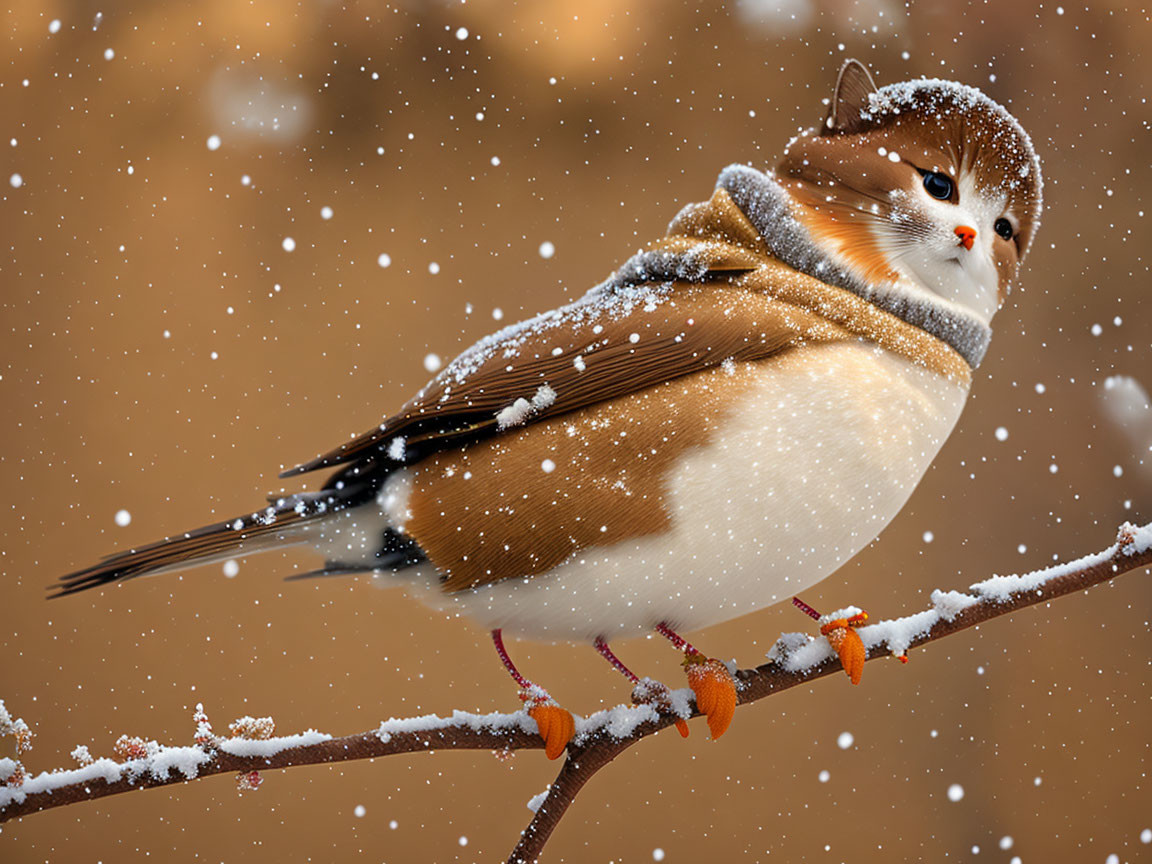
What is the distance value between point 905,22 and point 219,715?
927mm

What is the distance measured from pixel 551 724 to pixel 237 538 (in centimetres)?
25

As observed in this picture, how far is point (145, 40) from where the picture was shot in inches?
34.9

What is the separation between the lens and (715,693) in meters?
0.64

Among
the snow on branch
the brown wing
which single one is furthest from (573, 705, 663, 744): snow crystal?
the brown wing

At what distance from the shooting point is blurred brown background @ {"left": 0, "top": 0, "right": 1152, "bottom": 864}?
86 cm

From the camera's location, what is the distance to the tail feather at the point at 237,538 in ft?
2.08

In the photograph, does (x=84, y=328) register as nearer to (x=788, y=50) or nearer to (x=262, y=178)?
(x=262, y=178)

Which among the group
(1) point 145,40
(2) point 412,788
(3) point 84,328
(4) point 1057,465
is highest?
(1) point 145,40

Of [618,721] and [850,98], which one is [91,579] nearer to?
[618,721]

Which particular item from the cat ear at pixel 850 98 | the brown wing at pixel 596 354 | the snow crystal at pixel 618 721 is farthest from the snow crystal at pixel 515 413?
the cat ear at pixel 850 98

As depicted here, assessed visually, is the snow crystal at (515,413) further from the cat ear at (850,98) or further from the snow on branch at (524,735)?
the cat ear at (850,98)

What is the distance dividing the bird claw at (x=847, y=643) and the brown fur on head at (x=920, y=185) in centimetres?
25

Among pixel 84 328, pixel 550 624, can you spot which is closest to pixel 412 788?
pixel 550 624

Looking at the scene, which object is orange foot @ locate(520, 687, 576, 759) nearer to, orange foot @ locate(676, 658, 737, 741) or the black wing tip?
orange foot @ locate(676, 658, 737, 741)
